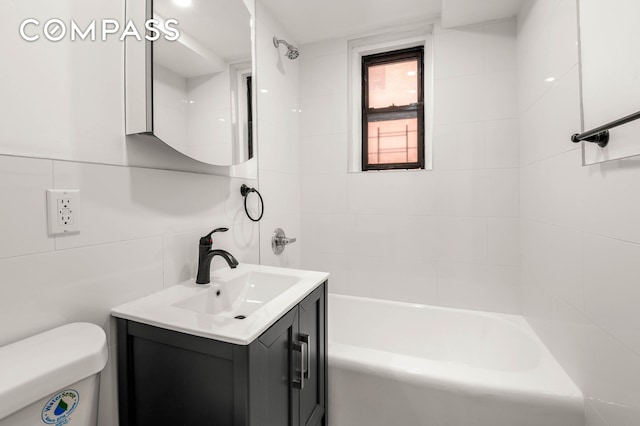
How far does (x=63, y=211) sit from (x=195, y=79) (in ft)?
2.29

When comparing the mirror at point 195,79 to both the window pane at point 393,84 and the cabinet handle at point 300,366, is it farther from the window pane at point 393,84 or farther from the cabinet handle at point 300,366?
the window pane at point 393,84

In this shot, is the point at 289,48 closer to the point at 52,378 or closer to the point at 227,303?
the point at 227,303

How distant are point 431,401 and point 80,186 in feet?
4.95

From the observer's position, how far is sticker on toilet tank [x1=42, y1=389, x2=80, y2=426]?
585 millimetres

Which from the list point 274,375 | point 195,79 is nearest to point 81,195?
point 195,79

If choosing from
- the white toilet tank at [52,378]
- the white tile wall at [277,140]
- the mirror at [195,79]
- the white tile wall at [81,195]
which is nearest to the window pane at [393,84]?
the white tile wall at [277,140]

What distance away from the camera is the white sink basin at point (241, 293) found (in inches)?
44.3

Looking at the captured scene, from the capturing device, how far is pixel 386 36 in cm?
208

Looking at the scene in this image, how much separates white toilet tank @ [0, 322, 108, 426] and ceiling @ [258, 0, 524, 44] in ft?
6.50

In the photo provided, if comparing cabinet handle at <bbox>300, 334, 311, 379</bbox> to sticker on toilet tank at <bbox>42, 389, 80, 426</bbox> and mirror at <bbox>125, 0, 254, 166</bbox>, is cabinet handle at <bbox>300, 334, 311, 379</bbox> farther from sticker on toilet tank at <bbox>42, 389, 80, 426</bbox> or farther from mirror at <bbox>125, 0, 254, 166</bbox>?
mirror at <bbox>125, 0, 254, 166</bbox>

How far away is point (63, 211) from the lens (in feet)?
2.54

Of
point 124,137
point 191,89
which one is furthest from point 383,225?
point 124,137

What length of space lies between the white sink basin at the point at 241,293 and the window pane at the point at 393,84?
1585mm

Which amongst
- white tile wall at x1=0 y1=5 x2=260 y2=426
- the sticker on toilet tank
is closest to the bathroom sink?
white tile wall at x1=0 y1=5 x2=260 y2=426
